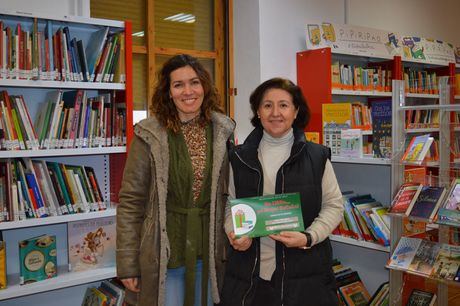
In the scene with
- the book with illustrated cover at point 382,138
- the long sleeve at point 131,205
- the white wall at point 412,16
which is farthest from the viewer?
the white wall at point 412,16

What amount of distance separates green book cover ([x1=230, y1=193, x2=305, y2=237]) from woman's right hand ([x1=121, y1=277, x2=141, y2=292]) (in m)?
0.49

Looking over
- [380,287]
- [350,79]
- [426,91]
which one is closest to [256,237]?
[380,287]

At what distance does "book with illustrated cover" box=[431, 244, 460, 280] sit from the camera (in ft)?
8.10

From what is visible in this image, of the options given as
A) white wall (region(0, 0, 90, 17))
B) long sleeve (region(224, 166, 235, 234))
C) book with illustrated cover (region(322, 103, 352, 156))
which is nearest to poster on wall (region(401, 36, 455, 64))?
book with illustrated cover (region(322, 103, 352, 156))

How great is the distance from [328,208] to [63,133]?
1624mm

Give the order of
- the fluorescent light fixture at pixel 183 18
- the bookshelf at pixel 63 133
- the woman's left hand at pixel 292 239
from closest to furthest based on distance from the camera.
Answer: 1. the woman's left hand at pixel 292 239
2. the bookshelf at pixel 63 133
3. the fluorescent light fixture at pixel 183 18

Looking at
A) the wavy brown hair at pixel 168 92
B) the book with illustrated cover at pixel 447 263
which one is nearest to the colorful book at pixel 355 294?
the book with illustrated cover at pixel 447 263

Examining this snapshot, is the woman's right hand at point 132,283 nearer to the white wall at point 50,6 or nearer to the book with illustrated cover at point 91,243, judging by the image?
the book with illustrated cover at point 91,243

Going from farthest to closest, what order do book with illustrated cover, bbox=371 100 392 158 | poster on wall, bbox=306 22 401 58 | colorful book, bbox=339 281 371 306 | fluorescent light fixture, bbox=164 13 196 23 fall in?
poster on wall, bbox=306 22 401 58
fluorescent light fixture, bbox=164 13 196 23
colorful book, bbox=339 281 371 306
book with illustrated cover, bbox=371 100 392 158

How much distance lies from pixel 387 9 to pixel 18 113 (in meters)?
4.92

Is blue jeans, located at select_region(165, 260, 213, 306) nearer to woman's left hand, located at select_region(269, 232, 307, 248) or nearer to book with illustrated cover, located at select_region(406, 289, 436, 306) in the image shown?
woman's left hand, located at select_region(269, 232, 307, 248)

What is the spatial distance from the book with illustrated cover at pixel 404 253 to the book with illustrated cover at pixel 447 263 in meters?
0.15

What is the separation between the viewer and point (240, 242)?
5.87ft

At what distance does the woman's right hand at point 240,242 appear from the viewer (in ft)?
5.85
